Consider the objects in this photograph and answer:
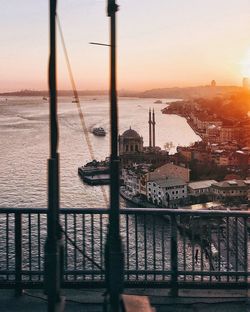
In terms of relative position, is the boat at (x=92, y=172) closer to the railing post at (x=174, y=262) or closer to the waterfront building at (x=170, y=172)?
the waterfront building at (x=170, y=172)

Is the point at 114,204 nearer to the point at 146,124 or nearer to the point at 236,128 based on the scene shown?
the point at 236,128

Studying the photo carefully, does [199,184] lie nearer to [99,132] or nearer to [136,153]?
[136,153]

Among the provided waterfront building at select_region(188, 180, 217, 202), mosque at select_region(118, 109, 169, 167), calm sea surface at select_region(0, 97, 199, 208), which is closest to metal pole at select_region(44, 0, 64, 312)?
calm sea surface at select_region(0, 97, 199, 208)

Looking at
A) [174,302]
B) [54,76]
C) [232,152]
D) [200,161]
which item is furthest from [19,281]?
[232,152]

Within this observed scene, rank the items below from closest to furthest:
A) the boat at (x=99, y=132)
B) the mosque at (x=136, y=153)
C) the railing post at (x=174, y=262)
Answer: the railing post at (x=174, y=262), the mosque at (x=136, y=153), the boat at (x=99, y=132)

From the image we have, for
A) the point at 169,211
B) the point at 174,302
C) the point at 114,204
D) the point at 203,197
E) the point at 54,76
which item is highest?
the point at 54,76

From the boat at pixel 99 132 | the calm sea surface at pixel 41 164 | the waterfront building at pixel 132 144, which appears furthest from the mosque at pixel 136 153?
the boat at pixel 99 132
